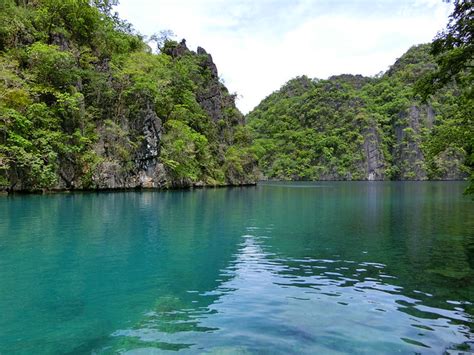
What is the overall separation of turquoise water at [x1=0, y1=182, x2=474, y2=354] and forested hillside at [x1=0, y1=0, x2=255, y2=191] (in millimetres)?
20959

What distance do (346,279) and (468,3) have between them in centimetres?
771

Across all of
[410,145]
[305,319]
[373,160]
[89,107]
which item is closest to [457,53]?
[305,319]

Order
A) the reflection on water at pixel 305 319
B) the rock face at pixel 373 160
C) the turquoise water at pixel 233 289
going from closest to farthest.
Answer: the reflection on water at pixel 305 319, the turquoise water at pixel 233 289, the rock face at pixel 373 160

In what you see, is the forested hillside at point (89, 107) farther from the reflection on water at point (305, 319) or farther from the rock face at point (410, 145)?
the rock face at point (410, 145)

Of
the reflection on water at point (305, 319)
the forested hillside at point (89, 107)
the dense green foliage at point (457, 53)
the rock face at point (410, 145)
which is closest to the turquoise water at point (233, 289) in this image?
the reflection on water at point (305, 319)

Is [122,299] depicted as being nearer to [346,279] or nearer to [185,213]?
[346,279]

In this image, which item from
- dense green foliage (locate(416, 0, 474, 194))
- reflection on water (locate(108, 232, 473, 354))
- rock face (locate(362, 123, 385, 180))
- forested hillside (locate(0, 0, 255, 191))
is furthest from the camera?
rock face (locate(362, 123, 385, 180))

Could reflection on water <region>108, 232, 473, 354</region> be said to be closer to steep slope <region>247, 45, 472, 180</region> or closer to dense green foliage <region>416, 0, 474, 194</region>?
dense green foliage <region>416, 0, 474, 194</region>

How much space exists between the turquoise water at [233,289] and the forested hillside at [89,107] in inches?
825

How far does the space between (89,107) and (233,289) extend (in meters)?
40.9

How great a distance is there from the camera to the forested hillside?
35.9m

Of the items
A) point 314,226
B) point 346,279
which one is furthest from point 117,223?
point 346,279

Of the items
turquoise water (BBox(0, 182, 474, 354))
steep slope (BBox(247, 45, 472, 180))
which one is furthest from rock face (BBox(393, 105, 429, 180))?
turquoise water (BBox(0, 182, 474, 354))

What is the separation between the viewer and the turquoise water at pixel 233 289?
6.04 m
